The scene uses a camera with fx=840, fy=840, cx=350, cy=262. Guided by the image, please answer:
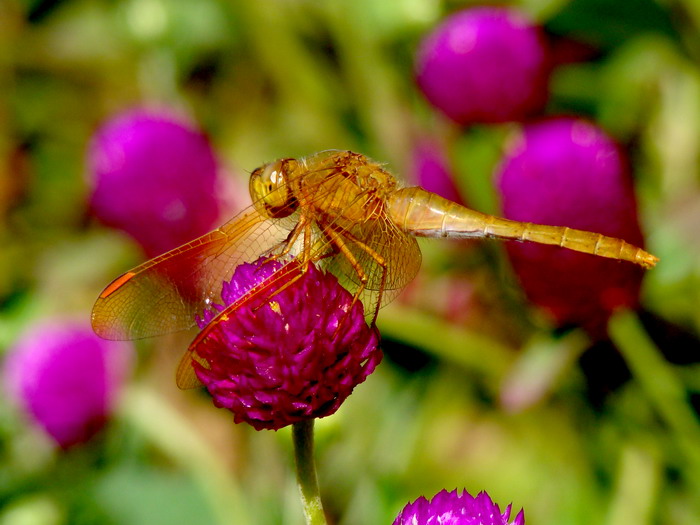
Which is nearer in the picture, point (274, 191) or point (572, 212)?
point (274, 191)

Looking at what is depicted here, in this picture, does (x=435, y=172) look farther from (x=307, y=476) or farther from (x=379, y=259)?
(x=307, y=476)

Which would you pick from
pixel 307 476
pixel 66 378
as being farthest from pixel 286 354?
pixel 66 378

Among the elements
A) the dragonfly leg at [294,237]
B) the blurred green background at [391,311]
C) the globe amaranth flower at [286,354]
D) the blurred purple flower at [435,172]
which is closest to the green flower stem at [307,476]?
the globe amaranth flower at [286,354]

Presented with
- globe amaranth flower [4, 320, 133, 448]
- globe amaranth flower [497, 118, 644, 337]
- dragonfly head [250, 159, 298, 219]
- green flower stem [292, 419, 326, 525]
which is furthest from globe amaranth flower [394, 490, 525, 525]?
globe amaranth flower [4, 320, 133, 448]

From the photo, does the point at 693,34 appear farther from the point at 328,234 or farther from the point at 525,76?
the point at 328,234

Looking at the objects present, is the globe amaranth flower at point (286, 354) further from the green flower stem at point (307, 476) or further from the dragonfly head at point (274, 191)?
the dragonfly head at point (274, 191)

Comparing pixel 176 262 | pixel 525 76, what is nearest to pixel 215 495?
pixel 176 262
